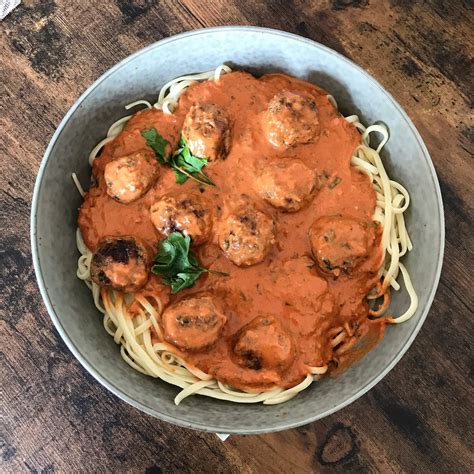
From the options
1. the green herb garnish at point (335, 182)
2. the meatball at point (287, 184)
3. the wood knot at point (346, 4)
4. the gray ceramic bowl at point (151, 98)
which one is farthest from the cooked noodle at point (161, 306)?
the wood knot at point (346, 4)

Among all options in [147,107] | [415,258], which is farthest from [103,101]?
[415,258]

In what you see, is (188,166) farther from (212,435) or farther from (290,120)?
(212,435)

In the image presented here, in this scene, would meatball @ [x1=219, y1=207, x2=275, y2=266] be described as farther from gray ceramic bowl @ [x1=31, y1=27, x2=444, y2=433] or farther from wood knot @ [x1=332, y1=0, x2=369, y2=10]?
wood knot @ [x1=332, y1=0, x2=369, y2=10]

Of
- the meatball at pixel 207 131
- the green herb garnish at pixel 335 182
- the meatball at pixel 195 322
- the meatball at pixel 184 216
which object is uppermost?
the meatball at pixel 207 131

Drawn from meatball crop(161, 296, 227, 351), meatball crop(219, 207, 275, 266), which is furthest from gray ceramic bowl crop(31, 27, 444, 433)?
meatball crop(219, 207, 275, 266)

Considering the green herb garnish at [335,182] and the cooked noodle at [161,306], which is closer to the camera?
the cooked noodle at [161,306]

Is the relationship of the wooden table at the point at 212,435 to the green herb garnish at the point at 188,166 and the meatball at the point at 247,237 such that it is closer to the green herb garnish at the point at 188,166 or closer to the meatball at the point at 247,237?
the green herb garnish at the point at 188,166
